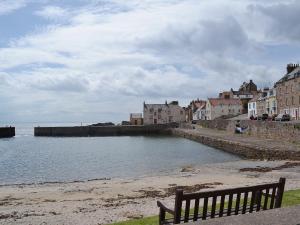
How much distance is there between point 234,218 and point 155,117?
455 ft

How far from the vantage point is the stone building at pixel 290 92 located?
71006 mm

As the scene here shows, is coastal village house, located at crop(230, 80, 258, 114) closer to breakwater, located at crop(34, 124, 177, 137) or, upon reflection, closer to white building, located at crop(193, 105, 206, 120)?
white building, located at crop(193, 105, 206, 120)

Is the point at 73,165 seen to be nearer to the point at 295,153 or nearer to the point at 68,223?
the point at 295,153

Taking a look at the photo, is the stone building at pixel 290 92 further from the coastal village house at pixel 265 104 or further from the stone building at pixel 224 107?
the stone building at pixel 224 107

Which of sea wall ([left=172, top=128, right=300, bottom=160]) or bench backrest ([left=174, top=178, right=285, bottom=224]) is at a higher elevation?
bench backrest ([left=174, top=178, right=285, bottom=224])

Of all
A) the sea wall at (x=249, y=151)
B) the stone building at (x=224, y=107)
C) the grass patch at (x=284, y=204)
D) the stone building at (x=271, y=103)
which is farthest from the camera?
the stone building at (x=224, y=107)

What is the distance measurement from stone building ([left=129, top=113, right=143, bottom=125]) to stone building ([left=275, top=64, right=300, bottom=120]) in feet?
223

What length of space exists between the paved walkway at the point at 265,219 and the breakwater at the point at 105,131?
109 m

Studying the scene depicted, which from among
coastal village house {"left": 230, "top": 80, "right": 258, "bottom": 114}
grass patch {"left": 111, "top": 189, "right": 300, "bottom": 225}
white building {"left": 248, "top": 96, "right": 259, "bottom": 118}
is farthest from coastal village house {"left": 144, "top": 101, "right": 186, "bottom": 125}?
grass patch {"left": 111, "top": 189, "right": 300, "bottom": 225}

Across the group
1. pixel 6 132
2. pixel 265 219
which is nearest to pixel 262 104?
pixel 6 132

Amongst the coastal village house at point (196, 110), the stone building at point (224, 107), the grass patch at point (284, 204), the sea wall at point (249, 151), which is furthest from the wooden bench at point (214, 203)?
the coastal village house at point (196, 110)

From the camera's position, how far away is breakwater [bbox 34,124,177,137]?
385ft

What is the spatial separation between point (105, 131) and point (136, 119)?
26.8 meters

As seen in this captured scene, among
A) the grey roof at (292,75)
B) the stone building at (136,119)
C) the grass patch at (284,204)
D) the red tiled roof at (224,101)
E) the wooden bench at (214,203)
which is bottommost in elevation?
the grass patch at (284,204)
